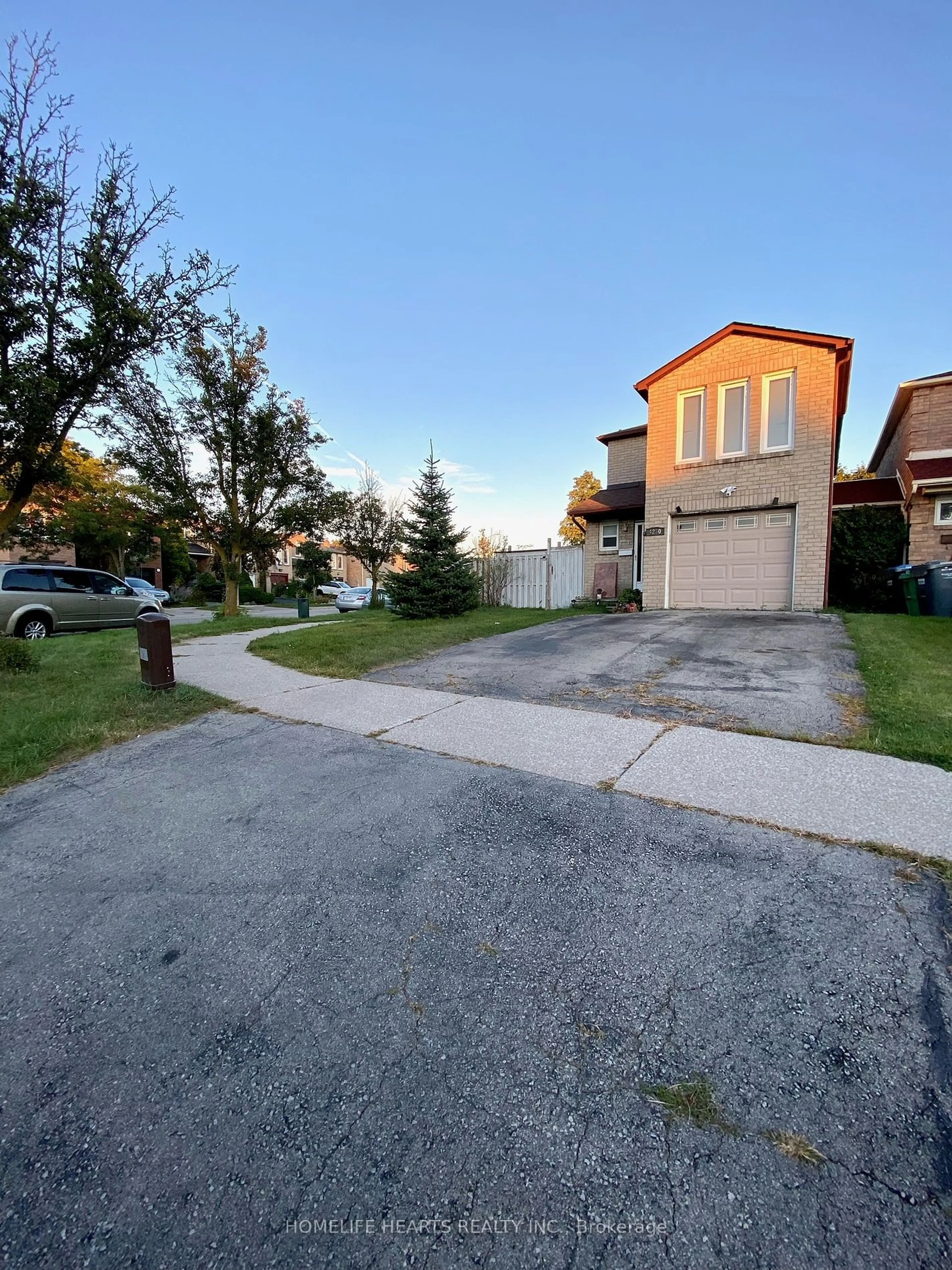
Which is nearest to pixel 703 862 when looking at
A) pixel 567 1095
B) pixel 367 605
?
pixel 567 1095

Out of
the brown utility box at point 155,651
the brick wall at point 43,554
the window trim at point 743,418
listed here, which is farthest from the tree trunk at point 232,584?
the brick wall at point 43,554

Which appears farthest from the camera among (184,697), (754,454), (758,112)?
(754,454)

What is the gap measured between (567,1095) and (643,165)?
46.7ft

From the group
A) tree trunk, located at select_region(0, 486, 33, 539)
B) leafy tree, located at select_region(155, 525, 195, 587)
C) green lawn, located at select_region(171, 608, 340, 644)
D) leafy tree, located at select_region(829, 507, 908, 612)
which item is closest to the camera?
tree trunk, located at select_region(0, 486, 33, 539)

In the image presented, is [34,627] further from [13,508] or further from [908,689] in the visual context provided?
[908,689]

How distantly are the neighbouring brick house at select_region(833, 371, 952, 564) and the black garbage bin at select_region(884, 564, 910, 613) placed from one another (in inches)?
29.8

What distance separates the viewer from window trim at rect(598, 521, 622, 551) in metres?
16.8

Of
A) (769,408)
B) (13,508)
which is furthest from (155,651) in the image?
(769,408)

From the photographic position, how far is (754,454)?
12781 millimetres

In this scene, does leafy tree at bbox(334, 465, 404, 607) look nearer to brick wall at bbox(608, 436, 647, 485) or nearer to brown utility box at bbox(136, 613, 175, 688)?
brick wall at bbox(608, 436, 647, 485)

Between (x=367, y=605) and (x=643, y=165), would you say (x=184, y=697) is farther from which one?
(x=367, y=605)

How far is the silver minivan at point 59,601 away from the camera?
37.2 feet

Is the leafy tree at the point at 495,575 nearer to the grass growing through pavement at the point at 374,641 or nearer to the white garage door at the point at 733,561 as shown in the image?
the grass growing through pavement at the point at 374,641

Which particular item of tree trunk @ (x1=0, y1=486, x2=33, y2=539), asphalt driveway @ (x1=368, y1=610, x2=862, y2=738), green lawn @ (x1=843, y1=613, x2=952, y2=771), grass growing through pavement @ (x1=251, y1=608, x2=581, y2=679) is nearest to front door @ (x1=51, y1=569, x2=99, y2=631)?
grass growing through pavement @ (x1=251, y1=608, x2=581, y2=679)
